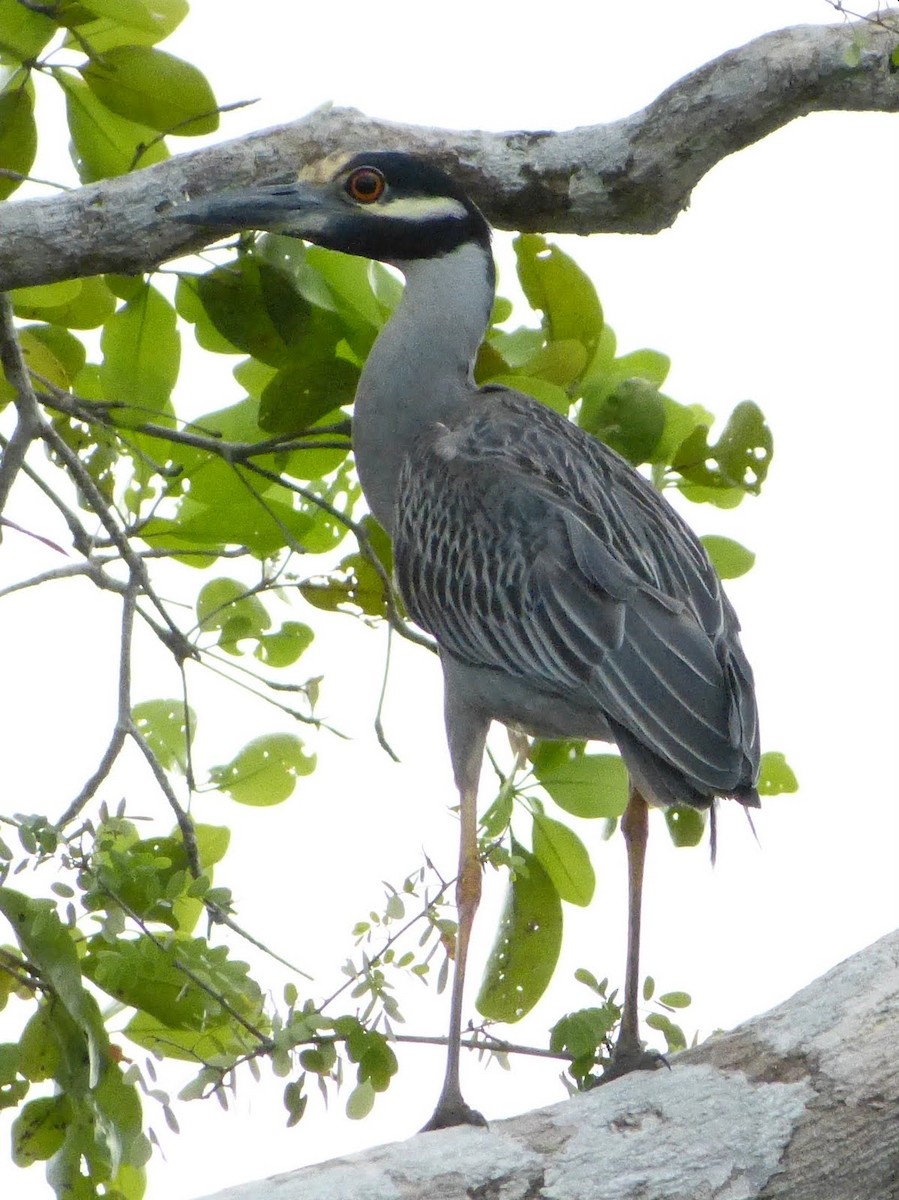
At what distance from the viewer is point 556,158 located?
3441mm

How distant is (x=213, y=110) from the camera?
324 centimetres

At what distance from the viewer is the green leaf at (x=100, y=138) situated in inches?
135

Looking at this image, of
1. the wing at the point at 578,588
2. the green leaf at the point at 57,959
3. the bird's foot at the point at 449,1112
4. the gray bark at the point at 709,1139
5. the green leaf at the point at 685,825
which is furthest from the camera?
the green leaf at the point at 685,825

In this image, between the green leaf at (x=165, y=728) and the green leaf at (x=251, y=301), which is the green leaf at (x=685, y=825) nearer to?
the green leaf at (x=165, y=728)

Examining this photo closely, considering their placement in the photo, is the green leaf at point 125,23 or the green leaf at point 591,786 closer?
the green leaf at point 125,23

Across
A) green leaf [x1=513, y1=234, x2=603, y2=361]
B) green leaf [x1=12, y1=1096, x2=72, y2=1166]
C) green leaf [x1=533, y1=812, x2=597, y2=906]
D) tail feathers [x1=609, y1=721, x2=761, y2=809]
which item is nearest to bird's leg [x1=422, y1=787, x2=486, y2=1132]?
green leaf [x1=533, y1=812, x2=597, y2=906]

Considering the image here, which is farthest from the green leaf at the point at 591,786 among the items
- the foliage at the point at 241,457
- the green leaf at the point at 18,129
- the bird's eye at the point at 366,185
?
the green leaf at the point at 18,129

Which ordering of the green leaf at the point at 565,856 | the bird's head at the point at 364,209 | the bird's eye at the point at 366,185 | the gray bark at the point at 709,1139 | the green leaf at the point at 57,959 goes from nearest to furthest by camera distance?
the gray bark at the point at 709,1139 → the green leaf at the point at 57,959 → the bird's head at the point at 364,209 → the green leaf at the point at 565,856 → the bird's eye at the point at 366,185

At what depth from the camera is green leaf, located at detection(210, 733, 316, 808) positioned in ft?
11.5

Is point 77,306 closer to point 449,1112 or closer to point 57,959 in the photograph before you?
point 57,959

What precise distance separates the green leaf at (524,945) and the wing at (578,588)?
16.3 inches

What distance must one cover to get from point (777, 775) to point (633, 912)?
0.47 metres

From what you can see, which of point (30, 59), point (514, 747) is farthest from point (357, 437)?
A: point (30, 59)

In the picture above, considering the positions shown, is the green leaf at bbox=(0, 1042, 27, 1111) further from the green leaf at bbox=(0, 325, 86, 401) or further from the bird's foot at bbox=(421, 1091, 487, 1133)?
the green leaf at bbox=(0, 325, 86, 401)
